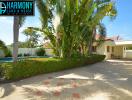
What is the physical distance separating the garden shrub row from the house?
1663 cm

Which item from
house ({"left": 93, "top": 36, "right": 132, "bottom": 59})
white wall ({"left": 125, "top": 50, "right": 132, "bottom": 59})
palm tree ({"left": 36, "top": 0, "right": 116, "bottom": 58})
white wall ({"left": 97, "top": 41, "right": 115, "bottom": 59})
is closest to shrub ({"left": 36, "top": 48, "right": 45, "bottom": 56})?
house ({"left": 93, "top": 36, "right": 132, "bottom": 59})

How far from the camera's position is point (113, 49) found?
129 feet

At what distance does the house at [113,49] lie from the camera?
35969 mm

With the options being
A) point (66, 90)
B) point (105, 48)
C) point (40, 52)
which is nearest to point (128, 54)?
point (105, 48)

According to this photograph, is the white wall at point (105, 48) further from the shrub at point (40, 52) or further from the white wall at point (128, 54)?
the shrub at point (40, 52)

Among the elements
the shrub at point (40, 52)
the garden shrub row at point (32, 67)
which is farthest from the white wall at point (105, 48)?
the garden shrub row at point (32, 67)

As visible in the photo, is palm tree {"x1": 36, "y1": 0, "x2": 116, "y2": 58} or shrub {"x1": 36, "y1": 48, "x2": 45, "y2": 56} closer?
palm tree {"x1": 36, "y1": 0, "x2": 116, "y2": 58}

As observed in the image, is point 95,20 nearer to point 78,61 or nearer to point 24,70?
→ point 78,61

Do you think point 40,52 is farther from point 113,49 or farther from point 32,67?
point 32,67

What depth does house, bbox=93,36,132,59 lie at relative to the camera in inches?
1416

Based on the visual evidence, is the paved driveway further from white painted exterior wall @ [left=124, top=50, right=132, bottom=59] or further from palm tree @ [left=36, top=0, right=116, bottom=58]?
white painted exterior wall @ [left=124, top=50, right=132, bottom=59]

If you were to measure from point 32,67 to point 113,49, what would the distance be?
86.7ft

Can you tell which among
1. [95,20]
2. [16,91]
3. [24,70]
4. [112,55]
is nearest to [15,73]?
[24,70]

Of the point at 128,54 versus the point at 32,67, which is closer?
the point at 32,67
